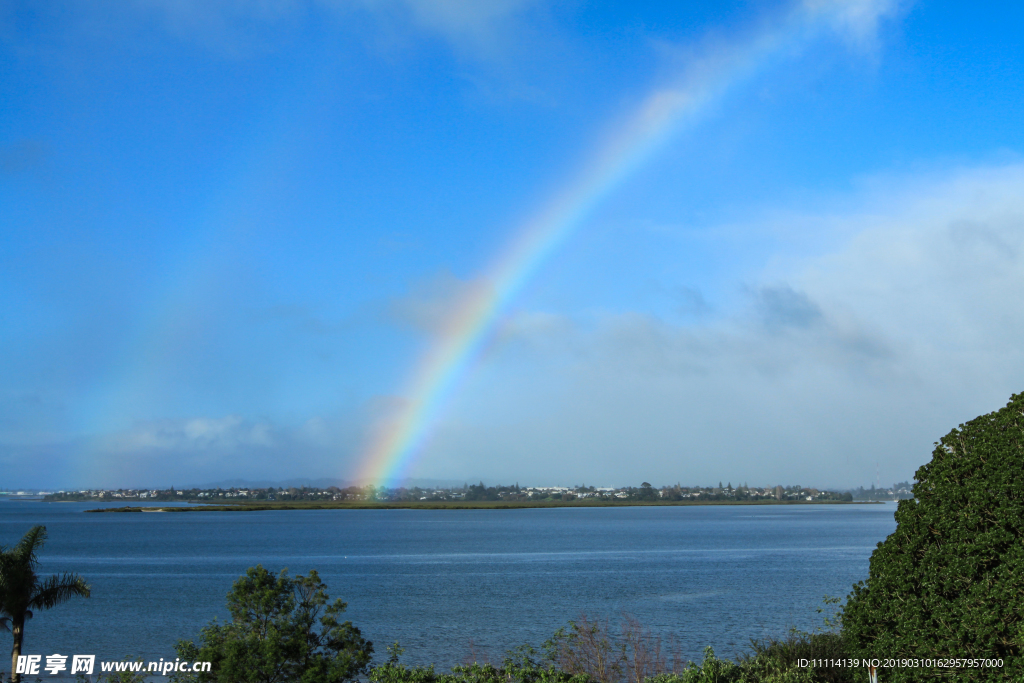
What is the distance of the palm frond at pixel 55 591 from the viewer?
2006 cm

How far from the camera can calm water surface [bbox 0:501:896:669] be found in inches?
1610

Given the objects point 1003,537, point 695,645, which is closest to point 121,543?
point 695,645

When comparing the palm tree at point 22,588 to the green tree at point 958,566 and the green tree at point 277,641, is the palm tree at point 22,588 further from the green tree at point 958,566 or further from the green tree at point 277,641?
the green tree at point 958,566

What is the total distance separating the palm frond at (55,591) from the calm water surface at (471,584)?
1534cm

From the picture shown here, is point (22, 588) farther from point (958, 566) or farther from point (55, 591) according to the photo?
point (958, 566)

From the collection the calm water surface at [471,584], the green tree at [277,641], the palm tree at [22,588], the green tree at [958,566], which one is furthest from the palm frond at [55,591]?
the green tree at [958,566]

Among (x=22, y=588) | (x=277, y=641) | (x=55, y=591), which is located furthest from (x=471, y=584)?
(x=277, y=641)

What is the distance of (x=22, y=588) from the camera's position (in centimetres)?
1952

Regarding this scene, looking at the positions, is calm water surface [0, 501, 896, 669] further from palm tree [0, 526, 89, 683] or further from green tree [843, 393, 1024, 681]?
green tree [843, 393, 1024, 681]

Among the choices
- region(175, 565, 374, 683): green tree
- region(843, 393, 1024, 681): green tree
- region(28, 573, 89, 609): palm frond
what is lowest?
region(28, 573, 89, 609): palm frond

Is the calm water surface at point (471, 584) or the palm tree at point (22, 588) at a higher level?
the palm tree at point (22, 588)

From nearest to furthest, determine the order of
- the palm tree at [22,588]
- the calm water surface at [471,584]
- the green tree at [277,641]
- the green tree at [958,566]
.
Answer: the green tree at [958,566] < the green tree at [277,641] < the palm tree at [22,588] < the calm water surface at [471,584]

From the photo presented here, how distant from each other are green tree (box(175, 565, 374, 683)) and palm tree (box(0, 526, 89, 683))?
416 inches

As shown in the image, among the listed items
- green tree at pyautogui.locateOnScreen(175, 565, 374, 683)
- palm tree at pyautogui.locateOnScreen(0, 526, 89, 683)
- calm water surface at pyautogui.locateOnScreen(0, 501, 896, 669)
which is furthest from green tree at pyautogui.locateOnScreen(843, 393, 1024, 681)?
calm water surface at pyautogui.locateOnScreen(0, 501, 896, 669)
